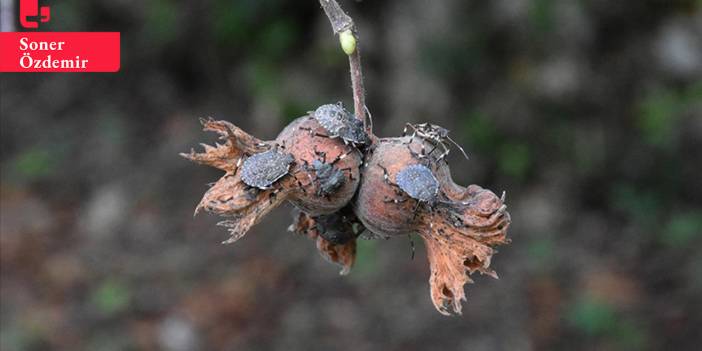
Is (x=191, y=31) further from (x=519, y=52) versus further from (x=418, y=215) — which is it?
(x=418, y=215)

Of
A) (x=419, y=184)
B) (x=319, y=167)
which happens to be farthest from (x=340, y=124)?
(x=419, y=184)

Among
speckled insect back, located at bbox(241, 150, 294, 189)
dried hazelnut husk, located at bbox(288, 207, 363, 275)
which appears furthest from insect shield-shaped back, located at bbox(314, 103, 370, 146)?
dried hazelnut husk, located at bbox(288, 207, 363, 275)

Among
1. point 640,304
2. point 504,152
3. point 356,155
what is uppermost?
point 504,152

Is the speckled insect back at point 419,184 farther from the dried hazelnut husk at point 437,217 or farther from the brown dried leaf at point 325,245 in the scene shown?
the brown dried leaf at point 325,245

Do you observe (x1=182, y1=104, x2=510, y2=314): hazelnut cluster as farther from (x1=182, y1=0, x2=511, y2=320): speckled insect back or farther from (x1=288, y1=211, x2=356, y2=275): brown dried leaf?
(x1=288, y1=211, x2=356, y2=275): brown dried leaf

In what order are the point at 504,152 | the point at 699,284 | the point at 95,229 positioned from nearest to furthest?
the point at 699,284
the point at 504,152
the point at 95,229

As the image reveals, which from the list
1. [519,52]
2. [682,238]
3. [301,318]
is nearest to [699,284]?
[682,238]

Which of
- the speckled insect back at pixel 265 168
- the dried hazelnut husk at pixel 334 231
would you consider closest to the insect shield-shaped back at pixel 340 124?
the speckled insect back at pixel 265 168
